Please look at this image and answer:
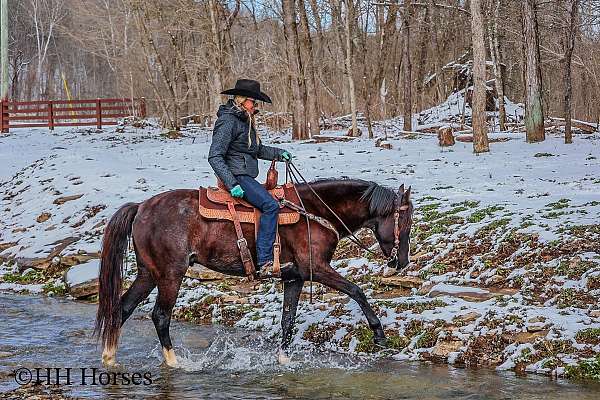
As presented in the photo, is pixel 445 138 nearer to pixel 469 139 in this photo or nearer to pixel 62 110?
pixel 469 139

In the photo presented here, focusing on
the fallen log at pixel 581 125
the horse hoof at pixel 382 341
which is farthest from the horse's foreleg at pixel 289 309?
the fallen log at pixel 581 125

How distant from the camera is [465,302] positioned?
884 cm

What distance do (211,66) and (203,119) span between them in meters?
6.83

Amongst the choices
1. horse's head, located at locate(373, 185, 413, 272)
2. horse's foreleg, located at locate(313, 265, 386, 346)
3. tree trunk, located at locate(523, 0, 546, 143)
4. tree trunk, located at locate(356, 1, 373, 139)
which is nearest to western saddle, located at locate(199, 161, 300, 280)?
horse's foreleg, located at locate(313, 265, 386, 346)

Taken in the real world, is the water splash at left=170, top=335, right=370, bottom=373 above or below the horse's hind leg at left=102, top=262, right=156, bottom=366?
below

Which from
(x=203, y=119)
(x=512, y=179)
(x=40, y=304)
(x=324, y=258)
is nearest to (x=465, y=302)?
(x=324, y=258)

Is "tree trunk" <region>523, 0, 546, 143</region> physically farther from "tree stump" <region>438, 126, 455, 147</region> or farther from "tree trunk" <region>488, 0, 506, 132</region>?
"tree trunk" <region>488, 0, 506, 132</region>

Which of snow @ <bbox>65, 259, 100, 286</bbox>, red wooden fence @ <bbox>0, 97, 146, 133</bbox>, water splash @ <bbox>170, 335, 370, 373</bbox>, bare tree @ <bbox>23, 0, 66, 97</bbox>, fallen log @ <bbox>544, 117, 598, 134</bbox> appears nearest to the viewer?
water splash @ <bbox>170, 335, 370, 373</bbox>

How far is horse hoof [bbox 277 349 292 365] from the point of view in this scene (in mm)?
7680

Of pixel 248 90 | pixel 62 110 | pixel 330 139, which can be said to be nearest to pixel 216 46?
pixel 330 139

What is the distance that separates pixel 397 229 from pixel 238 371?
7.67 ft

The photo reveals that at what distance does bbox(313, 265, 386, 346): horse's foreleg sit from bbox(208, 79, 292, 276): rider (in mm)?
570

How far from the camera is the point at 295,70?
28234 mm

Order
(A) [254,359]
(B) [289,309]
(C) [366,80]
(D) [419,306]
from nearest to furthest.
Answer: (A) [254,359]
(B) [289,309]
(D) [419,306]
(C) [366,80]
